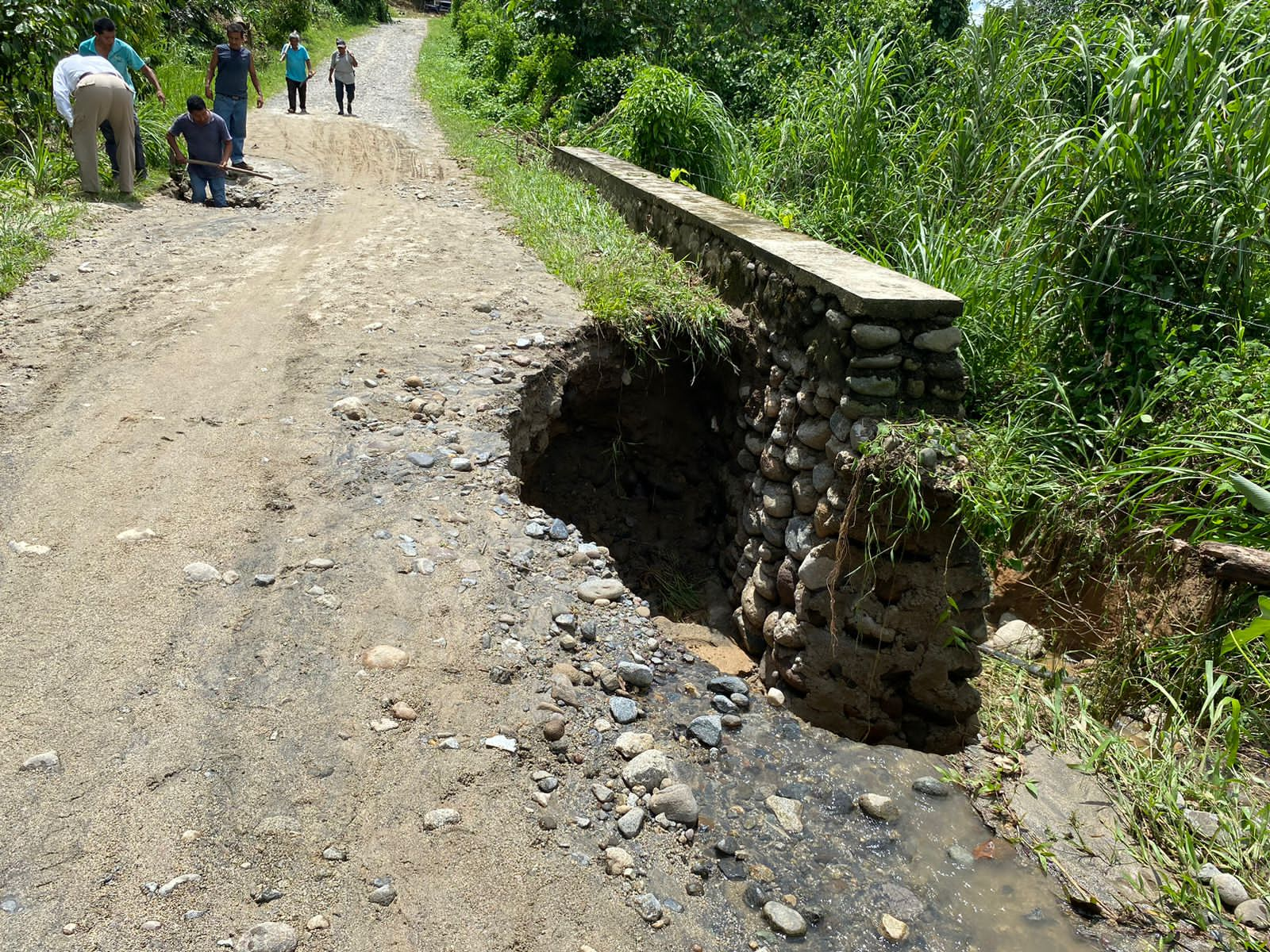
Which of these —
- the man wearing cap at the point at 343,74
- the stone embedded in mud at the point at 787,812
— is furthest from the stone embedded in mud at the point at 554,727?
the man wearing cap at the point at 343,74

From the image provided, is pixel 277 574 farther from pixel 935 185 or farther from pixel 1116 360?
pixel 935 185

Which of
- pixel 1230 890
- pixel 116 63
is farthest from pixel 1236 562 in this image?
pixel 116 63

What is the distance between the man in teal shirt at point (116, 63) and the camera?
7602 millimetres

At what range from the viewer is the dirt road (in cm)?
229

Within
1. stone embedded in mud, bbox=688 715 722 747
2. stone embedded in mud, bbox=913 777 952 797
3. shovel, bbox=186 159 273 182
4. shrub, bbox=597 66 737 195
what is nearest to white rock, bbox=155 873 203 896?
stone embedded in mud, bbox=688 715 722 747

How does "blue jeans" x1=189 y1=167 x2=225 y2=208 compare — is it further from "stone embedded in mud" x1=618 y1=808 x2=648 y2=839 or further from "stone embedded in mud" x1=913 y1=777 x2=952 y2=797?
"stone embedded in mud" x1=913 y1=777 x2=952 y2=797

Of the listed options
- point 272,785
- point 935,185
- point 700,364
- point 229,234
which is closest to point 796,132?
point 935,185

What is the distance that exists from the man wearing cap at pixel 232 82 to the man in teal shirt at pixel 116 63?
1.05 meters

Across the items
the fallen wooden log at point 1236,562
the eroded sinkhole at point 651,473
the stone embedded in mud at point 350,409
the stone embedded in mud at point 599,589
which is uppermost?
the fallen wooden log at point 1236,562

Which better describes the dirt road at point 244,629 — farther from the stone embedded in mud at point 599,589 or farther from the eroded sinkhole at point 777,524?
the eroded sinkhole at point 777,524

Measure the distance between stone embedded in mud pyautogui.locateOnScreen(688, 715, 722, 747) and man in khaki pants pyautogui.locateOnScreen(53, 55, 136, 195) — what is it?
23.9 ft

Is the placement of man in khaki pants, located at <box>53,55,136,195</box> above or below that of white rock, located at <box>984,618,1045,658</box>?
above

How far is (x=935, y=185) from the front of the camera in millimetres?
6207

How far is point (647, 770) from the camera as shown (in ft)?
9.34
